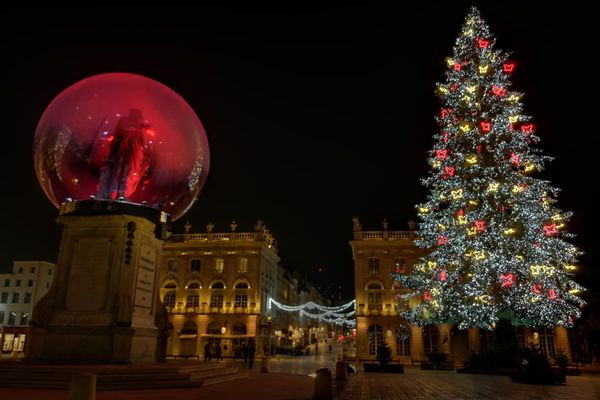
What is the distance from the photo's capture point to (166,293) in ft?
182

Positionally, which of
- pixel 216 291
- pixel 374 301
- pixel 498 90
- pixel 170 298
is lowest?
pixel 374 301

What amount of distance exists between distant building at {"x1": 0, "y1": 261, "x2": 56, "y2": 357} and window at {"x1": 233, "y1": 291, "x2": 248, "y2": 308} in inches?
1399

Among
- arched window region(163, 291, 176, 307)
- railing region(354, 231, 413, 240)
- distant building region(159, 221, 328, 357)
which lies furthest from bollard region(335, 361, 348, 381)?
arched window region(163, 291, 176, 307)

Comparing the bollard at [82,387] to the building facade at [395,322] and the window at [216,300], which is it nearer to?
the building facade at [395,322]

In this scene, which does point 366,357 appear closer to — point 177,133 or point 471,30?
point 471,30

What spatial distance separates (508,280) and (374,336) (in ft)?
91.0

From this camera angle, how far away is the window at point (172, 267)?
55.4 metres

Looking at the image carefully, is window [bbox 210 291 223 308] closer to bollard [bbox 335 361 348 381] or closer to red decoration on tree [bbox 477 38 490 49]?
bollard [bbox 335 361 348 381]

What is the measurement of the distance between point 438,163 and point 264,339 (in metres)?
36.7

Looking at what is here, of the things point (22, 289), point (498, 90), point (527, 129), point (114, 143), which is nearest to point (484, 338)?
point (527, 129)

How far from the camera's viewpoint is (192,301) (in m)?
54.6

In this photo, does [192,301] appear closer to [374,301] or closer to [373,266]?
[374,301]

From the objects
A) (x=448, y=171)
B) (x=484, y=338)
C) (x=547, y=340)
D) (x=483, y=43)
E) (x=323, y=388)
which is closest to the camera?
(x=323, y=388)

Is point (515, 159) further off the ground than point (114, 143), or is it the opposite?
point (515, 159)
